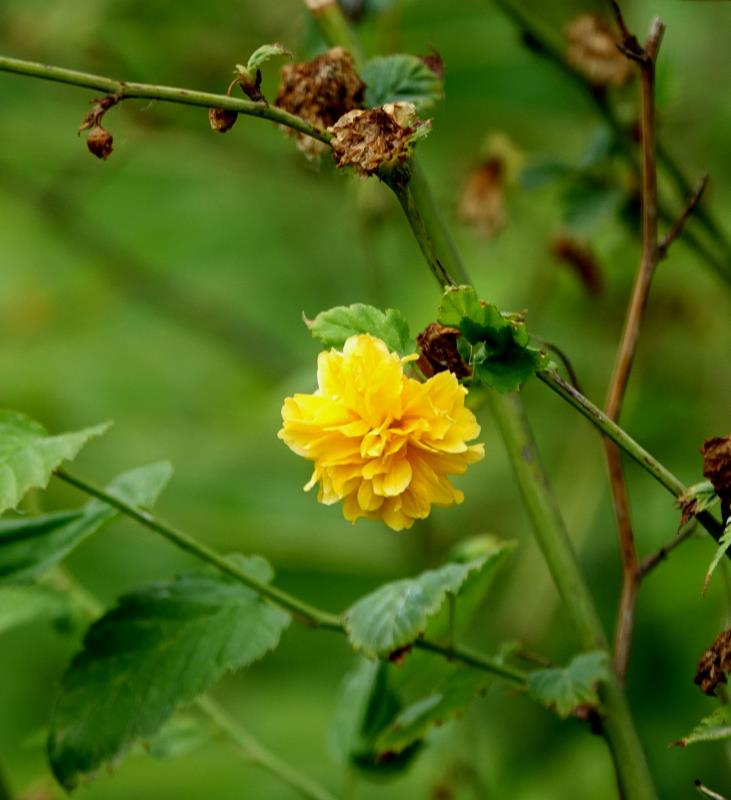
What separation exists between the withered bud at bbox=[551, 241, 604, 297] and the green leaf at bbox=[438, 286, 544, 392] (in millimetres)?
630

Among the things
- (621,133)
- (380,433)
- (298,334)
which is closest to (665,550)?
(380,433)

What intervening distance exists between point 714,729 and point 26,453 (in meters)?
0.34

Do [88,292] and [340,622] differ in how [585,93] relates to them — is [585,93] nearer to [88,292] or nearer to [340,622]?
[340,622]

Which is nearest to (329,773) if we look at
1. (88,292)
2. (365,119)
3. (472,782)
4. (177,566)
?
(177,566)

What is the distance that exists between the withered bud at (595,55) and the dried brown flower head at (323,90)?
14.3 inches

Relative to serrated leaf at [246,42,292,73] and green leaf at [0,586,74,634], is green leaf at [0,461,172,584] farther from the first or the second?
serrated leaf at [246,42,292,73]

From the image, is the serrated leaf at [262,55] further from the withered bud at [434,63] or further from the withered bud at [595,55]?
the withered bud at [595,55]

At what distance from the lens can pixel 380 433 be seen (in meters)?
0.51

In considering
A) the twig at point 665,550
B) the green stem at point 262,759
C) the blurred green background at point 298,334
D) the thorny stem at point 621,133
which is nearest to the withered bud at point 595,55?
the thorny stem at point 621,133

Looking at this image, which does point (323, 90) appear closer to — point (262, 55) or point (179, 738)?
point (262, 55)

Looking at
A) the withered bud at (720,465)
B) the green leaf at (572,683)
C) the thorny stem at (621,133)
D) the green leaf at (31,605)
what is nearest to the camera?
the withered bud at (720,465)

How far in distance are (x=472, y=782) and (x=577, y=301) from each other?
2.12 feet

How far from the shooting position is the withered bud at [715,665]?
50 centimetres

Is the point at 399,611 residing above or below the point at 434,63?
below
